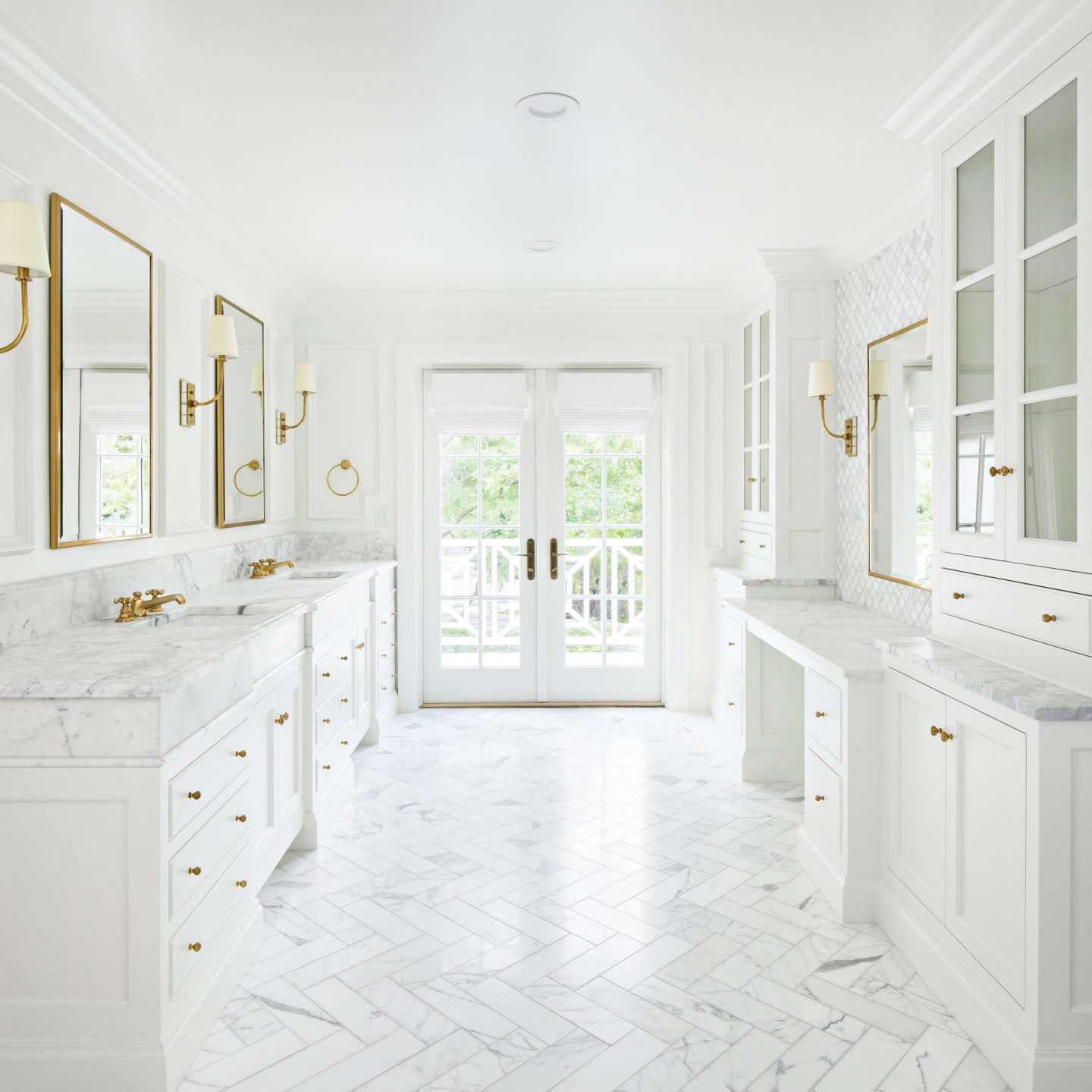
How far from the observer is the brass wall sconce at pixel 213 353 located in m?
3.19

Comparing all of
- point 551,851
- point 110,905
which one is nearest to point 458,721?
point 551,851

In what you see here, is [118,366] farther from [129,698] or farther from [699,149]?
[699,149]

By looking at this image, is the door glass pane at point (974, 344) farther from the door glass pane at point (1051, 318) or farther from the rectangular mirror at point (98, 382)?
the rectangular mirror at point (98, 382)

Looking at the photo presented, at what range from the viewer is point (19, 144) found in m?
2.29

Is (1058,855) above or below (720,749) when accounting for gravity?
above

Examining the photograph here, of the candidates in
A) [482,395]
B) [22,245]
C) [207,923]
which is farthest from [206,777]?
[482,395]

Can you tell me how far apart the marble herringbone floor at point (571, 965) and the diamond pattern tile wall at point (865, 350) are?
100cm

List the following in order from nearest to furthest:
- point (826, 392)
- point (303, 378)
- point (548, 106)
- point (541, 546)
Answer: point (548, 106) < point (826, 392) < point (303, 378) < point (541, 546)

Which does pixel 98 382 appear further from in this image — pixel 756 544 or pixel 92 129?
pixel 756 544

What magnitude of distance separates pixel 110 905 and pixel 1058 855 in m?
1.94

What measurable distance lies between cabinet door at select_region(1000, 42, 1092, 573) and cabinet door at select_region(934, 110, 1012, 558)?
0.05 metres

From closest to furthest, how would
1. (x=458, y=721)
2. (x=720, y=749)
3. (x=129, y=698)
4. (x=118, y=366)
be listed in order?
(x=129, y=698) < (x=118, y=366) < (x=720, y=749) < (x=458, y=721)

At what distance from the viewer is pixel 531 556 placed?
17.0ft

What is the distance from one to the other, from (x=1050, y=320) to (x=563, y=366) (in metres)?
3.36
